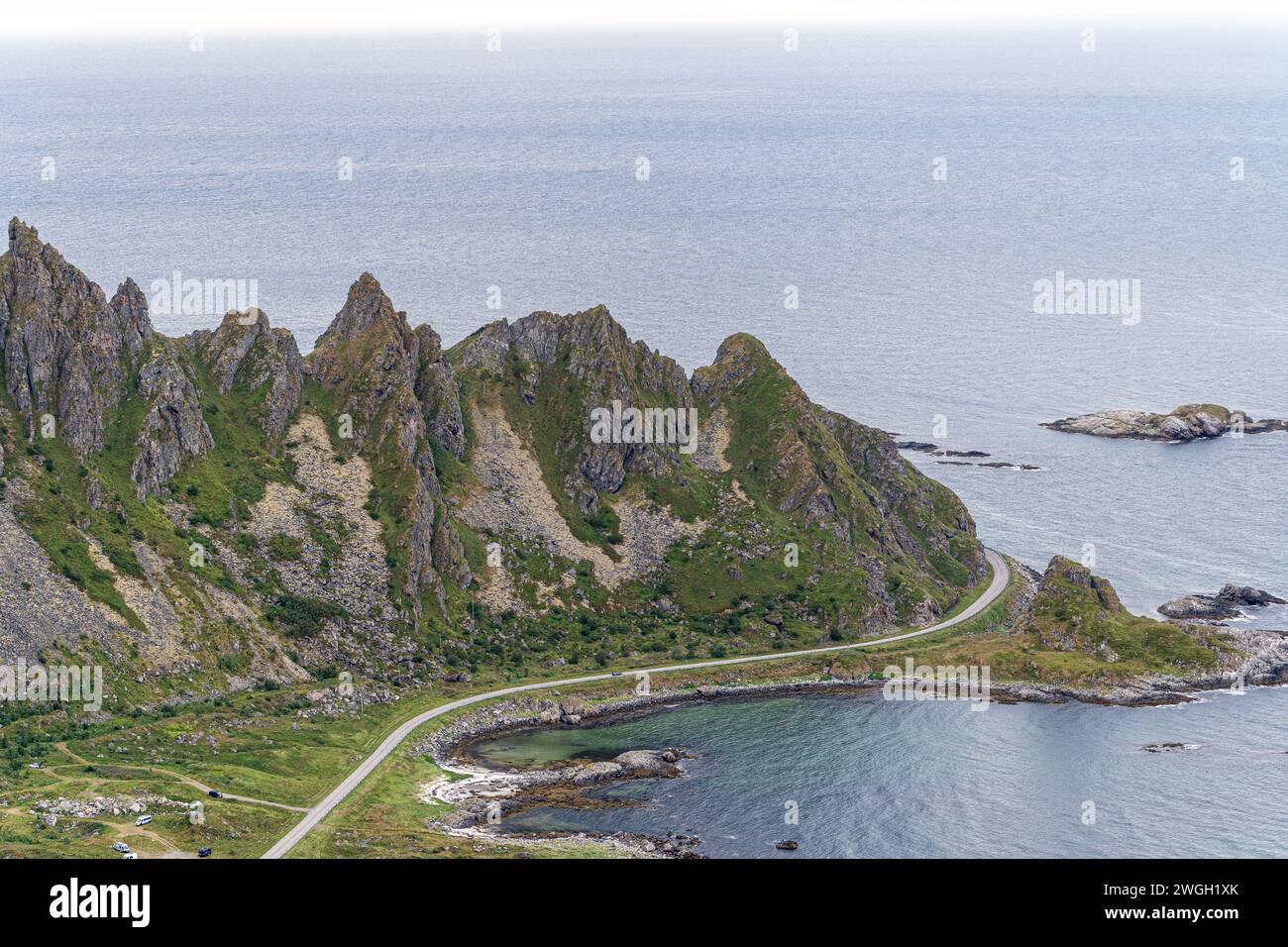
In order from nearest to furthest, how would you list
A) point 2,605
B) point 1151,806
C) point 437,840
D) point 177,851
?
point 177,851 < point 437,840 < point 1151,806 < point 2,605

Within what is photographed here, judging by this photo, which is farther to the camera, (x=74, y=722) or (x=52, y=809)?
(x=74, y=722)

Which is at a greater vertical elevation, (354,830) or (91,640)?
(91,640)

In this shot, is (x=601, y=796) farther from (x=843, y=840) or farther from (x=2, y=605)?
(x=2, y=605)

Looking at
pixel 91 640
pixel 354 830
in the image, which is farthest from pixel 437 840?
pixel 91 640

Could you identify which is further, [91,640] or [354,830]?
[91,640]

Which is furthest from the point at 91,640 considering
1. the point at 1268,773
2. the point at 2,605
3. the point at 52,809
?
the point at 1268,773
